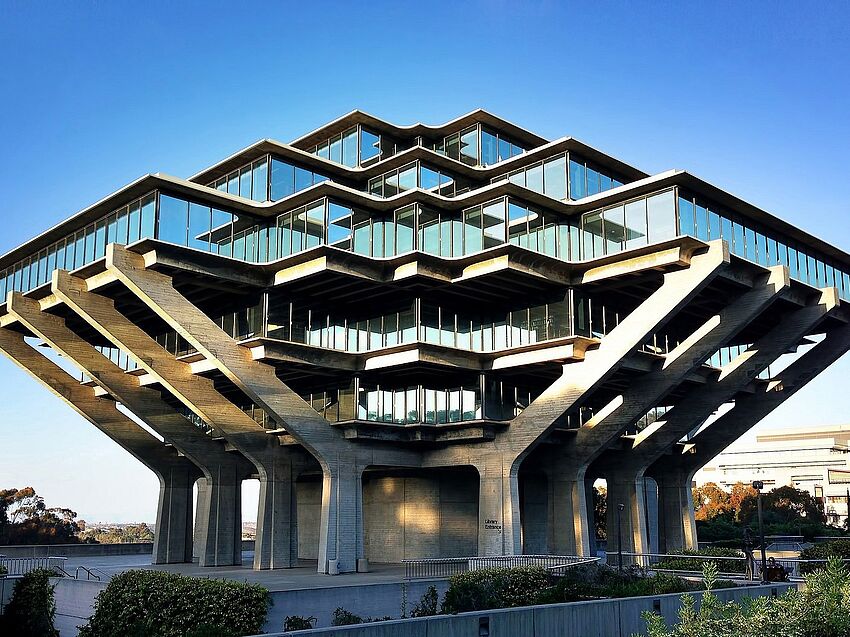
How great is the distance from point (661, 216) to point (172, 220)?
68.7 feet

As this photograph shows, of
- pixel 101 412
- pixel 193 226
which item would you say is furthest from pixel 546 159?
pixel 101 412

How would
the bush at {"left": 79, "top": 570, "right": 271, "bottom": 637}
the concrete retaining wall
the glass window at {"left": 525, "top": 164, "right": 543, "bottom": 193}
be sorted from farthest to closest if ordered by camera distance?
the glass window at {"left": 525, "top": 164, "right": 543, "bottom": 193} < the bush at {"left": 79, "top": 570, "right": 271, "bottom": 637} < the concrete retaining wall

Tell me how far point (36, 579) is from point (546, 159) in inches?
1125

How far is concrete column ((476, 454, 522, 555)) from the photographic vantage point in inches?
1822

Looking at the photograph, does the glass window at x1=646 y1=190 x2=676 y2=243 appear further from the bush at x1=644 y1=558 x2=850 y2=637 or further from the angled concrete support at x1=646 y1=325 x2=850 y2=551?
the bush at x1=644 y1=558 x2=850 y2=637

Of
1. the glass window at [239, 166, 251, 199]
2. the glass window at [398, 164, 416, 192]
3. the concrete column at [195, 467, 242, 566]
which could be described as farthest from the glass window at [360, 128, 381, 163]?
the concrete column at [195, 467, 242, 566]

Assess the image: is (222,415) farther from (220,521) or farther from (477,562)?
(477,562)

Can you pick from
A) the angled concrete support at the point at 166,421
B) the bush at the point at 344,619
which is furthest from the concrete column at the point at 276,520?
the bush at the point at 344,619

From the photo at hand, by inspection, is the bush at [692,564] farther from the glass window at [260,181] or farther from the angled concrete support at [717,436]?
→ the glass window at [260,181]

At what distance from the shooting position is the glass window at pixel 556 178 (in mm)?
45875

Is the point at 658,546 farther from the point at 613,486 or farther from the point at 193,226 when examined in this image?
the point at 193,226

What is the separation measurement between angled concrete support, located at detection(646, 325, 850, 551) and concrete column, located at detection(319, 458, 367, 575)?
21.8 meters

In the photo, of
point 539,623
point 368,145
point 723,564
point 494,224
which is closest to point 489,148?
point 368,145

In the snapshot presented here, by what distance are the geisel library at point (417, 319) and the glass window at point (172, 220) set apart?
0.14m
